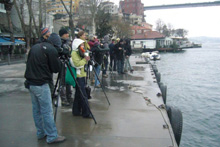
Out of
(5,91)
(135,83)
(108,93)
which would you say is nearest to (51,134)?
(108,93)

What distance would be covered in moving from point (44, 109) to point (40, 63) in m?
0.83

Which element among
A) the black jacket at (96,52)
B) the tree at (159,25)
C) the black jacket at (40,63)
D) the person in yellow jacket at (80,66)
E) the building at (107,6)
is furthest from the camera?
the tree at (159,25)

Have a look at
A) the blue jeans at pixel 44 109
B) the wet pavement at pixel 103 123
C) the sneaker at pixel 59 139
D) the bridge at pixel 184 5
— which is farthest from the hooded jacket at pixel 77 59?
the bridge at pixel 184 5

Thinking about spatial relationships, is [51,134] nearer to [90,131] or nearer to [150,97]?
[90,131]


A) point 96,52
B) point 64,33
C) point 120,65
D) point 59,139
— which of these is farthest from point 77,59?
point 120,65

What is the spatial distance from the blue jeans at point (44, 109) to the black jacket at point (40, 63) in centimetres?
14

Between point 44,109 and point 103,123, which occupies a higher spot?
point 44,109

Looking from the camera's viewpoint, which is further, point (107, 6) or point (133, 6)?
point (133, 6)

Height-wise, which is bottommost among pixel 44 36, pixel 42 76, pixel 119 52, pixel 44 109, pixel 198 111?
pixel 198 111

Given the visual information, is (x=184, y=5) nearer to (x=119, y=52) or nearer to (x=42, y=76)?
(x=119, y=52)

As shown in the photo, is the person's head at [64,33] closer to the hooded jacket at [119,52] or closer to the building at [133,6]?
the hooded jacket at [119,52]

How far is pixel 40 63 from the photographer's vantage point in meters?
3.76

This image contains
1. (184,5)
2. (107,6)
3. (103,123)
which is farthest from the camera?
(184,5)

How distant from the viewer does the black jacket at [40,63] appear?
12.3 feet
